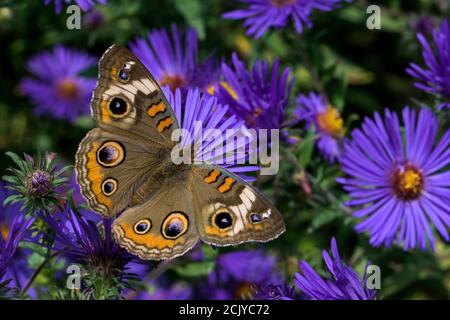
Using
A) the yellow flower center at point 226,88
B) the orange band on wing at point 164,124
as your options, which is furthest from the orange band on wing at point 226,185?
the yellow flower center at point 226,88

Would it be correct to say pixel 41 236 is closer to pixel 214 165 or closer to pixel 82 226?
pixel 82 226

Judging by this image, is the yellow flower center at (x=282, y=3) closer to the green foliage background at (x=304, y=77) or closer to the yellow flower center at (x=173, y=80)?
the green foliage background at (x=304, y=77)

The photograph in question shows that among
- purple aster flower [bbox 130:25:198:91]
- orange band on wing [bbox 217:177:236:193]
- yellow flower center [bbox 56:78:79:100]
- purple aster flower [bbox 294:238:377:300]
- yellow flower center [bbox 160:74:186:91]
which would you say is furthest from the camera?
yellow flower center [bbox 56:78:79:100]

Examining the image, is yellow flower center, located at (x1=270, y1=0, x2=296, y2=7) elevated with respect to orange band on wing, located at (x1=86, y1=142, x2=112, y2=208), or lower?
elevated

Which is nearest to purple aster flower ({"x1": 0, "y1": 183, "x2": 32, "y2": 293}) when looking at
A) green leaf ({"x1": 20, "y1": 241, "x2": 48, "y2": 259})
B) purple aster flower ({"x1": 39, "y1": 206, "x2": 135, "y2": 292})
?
green leaf ({"x1": 20, "y1": 241, "x2": 48, "y2": 259})

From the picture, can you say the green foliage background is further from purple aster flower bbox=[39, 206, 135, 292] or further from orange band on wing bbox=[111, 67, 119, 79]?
orange band on wing bbox=[111, 67, 119, 79]
